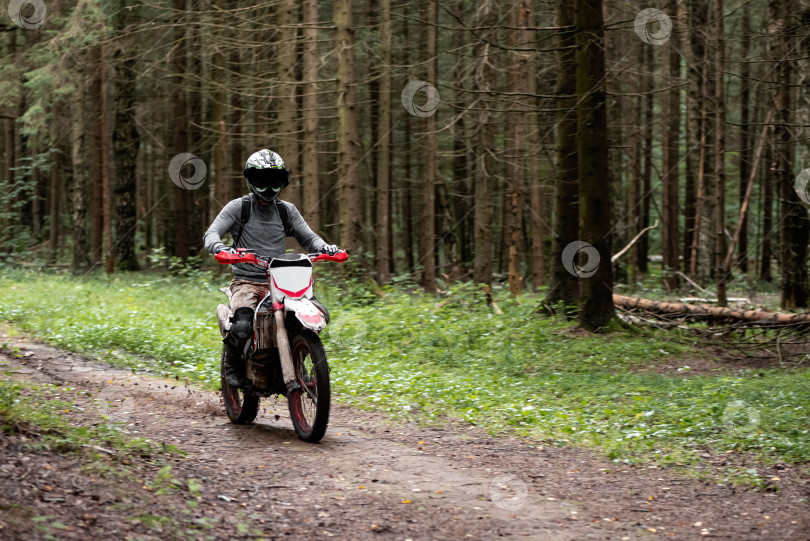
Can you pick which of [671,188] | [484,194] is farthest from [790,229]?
[671,188]

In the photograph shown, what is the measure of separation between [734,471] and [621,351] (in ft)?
17.8

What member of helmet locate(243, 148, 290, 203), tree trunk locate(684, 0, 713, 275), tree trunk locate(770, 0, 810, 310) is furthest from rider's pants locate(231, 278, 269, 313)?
tree trunk locate(684, 0, 713, 275)

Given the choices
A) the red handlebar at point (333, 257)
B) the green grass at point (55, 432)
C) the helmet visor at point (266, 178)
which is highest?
the helmet visor at point (266, 178)

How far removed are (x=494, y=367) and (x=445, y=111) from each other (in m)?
16.6

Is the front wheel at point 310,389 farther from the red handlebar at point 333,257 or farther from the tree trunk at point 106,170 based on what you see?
the tree trunk at point 106,170

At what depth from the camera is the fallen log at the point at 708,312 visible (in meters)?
11.9

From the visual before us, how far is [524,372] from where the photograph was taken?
1048cm

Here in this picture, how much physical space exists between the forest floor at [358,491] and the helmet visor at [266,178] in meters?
A: 2.20

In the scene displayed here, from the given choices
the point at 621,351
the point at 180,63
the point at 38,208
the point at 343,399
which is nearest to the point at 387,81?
the point at 180,63

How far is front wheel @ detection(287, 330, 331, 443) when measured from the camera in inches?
239

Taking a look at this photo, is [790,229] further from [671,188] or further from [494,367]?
[671,188]

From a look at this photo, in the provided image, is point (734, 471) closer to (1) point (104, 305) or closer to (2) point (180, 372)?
(2) point (180, 372)

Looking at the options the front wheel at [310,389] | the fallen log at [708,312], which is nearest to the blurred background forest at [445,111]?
the fallen log at [708,312]

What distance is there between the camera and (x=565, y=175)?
13.8 m
